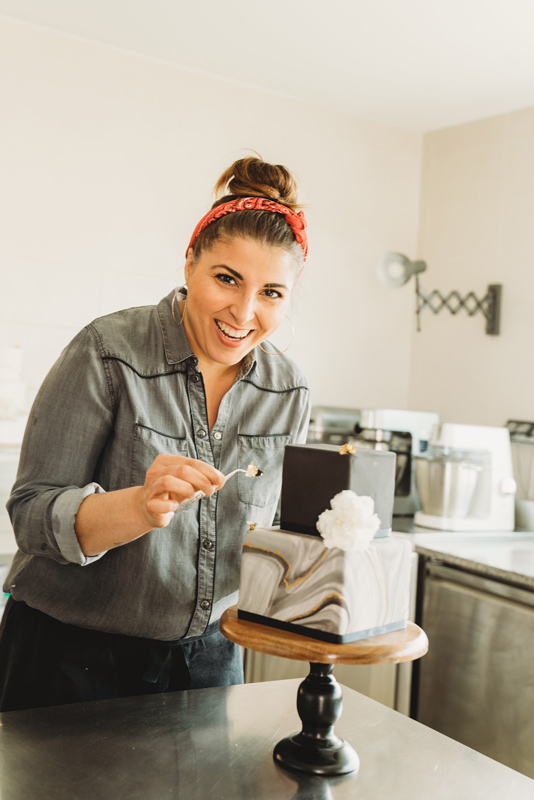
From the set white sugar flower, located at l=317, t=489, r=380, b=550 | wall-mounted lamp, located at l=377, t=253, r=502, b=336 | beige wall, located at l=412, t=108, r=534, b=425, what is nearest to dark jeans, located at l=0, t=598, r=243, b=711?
white sugar flower, located at l=317, t=489, r=380, b=550

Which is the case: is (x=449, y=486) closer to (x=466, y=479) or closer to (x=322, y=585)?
(x=466, y=479)

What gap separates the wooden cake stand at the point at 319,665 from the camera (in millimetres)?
883

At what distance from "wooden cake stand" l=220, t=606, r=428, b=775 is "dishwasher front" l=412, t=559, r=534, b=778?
1114mm

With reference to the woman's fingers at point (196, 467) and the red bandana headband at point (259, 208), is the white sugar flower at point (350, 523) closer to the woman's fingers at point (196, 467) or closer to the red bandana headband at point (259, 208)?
the woman's fingers at point (196, 467)

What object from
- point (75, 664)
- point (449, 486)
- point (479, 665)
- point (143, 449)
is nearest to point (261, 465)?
point (143, 449)

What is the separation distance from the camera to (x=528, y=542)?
249 centimetres

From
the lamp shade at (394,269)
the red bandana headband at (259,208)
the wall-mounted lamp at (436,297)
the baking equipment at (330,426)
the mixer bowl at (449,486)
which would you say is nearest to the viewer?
the red bandana headband at (259,208)

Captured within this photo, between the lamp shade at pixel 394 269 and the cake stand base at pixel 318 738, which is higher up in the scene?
the lamp shade at pixel 394 269

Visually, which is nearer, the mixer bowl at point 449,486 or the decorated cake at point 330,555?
the decorated cake at point 330,555

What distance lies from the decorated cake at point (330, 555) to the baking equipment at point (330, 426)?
1.75 metres

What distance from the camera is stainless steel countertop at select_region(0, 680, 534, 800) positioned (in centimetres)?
85

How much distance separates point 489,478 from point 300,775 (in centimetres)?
170

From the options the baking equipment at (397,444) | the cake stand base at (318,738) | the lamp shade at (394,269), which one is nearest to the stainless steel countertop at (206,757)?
the cake stand base at (318,738)

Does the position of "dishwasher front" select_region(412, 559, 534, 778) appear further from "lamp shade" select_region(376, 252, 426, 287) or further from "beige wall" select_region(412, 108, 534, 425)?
"lamp shade" select_region(376, 252, 426, 287)
